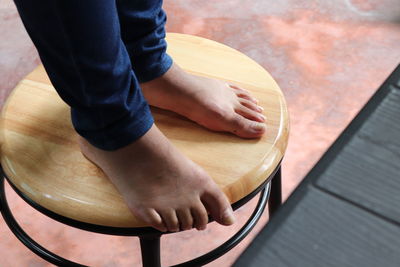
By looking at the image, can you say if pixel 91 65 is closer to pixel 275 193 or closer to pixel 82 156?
pixel 82 156

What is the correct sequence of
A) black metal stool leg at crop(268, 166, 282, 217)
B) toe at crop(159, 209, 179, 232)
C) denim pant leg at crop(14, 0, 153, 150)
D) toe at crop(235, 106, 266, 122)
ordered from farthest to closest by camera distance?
1. black metal stool leg at crop(268, 166, 282, 217)
2. toe at crop(235, 106, 266, 122)
3. toe at crop(159, 209, 179, 232)
4. denim pant leg at crop(14, 0, 153, 150)

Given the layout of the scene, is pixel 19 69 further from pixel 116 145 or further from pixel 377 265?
pixel 377 265

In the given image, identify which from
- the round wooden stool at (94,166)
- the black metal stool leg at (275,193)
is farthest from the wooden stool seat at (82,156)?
the black metal stool leg at (275,193)

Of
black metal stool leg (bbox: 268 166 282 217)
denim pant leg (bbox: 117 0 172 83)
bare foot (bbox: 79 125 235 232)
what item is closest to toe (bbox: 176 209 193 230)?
bare foot (bbox: 79 125 235 232)

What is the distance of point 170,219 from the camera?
82cm

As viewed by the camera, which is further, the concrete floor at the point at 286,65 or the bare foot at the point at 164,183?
the concrete floor at the point at 286,65

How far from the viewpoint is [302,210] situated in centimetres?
48

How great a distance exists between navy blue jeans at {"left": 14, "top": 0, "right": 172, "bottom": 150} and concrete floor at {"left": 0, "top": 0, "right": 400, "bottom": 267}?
0.82m

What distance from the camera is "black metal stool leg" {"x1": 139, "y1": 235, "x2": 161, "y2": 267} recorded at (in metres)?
0.91

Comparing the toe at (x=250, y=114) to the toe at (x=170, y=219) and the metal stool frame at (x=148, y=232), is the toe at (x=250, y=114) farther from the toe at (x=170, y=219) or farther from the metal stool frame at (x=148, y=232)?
the toe at (x=170, y=219)

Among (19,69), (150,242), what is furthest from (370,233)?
(19,69)

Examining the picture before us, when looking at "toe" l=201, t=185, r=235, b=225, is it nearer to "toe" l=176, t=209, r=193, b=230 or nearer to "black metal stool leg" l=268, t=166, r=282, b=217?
"toe" l=176, t=209, r=193, b=230

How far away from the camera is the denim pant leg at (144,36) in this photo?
0.89 m

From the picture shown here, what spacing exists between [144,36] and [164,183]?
0.24m
